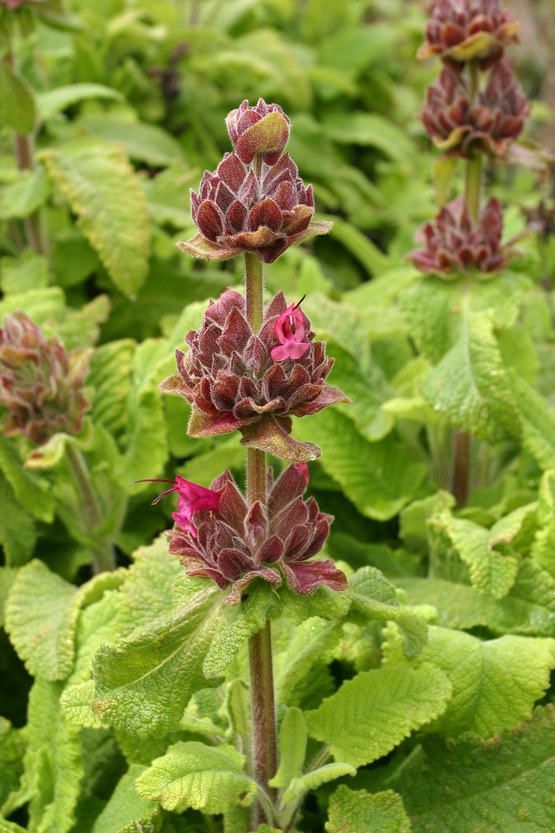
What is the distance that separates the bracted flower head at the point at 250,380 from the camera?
3.06 feet

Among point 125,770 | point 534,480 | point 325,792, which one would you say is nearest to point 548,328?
point 534,480

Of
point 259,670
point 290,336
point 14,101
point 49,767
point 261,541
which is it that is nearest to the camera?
point 290,336

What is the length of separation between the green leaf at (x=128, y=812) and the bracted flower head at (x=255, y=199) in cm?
84

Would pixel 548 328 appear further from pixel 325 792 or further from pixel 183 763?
pixel 183 763

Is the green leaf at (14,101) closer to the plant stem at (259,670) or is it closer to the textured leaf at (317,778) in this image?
the plant stem at (259,670)

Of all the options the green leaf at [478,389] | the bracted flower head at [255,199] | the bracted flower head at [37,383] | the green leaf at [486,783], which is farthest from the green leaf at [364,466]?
the bracted flower head at [255,199]

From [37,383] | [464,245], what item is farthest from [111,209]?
[464,245]

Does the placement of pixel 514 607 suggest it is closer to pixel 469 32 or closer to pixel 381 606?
pixel 381 606

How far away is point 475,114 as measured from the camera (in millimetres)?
1791

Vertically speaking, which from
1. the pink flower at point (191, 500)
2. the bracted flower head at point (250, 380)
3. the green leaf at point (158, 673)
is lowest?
the green leaf at point (158, 673)

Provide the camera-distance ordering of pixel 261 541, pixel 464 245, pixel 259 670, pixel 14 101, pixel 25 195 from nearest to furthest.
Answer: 1. pixel 261 541
2. pixel 259 670
3. pixel 464 245
4. pixel 14 101
5. pixel 25 195

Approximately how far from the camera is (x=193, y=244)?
0.98 m

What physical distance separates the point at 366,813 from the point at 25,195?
191 cm

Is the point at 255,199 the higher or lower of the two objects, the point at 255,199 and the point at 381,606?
the higher
